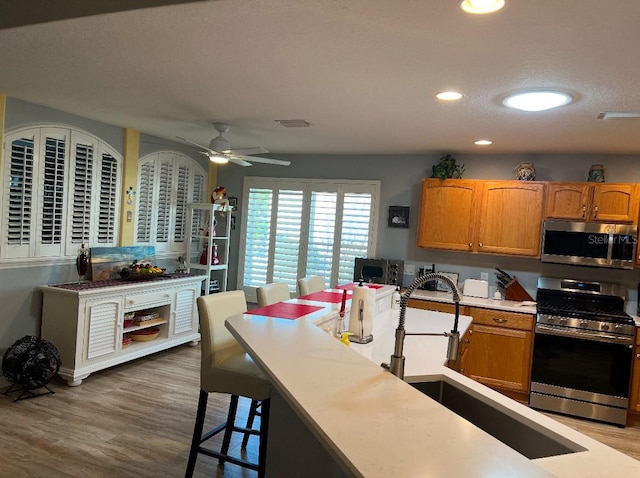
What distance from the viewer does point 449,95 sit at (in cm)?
278

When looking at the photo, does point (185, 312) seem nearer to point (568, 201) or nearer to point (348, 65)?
point (348, 65)

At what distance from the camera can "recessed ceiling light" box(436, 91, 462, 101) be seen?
273cm

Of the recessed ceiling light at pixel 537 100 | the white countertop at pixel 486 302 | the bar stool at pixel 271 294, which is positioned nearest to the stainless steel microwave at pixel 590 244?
the white countertop at pixel 486 302

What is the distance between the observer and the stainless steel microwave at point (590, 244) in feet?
13.4

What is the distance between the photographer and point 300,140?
475 cm

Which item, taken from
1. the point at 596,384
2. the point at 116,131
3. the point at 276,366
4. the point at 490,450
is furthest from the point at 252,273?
the point at 490,450

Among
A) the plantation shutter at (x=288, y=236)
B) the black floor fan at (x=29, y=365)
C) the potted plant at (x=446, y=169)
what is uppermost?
the potted plant at (x=446, y=169)

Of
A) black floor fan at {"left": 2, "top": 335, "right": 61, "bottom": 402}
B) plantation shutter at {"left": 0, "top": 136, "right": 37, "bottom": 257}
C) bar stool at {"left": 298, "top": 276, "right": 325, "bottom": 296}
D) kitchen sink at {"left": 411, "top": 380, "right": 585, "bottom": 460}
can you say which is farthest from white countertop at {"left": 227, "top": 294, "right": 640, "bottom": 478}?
plantation shutter at {"left": 0, "top": 136, "right": 37, "bottom": 257}

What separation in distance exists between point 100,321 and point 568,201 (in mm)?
4340

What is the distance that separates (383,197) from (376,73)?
2.91 meters

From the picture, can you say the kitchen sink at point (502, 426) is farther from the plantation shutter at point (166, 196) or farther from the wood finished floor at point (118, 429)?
the plantation shutter at point (166, 196)

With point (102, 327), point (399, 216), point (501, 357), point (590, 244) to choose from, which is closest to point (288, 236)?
point (399, 216)

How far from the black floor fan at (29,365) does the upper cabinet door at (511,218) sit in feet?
12.9

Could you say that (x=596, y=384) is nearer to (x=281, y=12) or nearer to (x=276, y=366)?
(x=276, y=366)
